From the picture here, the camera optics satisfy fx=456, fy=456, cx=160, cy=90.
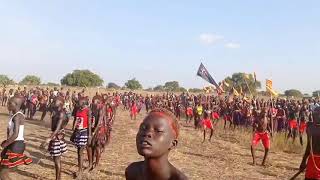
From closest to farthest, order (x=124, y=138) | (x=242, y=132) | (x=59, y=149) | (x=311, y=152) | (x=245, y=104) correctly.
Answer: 1. (x=311, y=152)
2. (x=59, y=149)
3. (x=124, y=138)
4. (x=242, y=132)
5. (x=245, y=104)

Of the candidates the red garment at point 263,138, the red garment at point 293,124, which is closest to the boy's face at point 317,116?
the red garment at point 263,138

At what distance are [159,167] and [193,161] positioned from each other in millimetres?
9807

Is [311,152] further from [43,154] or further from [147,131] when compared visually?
[43,154]

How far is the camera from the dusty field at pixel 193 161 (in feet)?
33.2

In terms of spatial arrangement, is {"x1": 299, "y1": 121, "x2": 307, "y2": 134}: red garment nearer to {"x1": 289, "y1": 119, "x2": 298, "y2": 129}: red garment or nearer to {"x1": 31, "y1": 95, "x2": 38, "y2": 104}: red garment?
{"x1": 289, "y1": 119, "x2": 298, "y2": 129}: red garment

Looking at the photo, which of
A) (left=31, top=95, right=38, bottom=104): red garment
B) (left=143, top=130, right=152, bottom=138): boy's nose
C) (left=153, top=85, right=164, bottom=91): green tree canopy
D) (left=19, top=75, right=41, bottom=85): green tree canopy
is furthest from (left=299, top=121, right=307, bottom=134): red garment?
(left=153, top=85, right=164, bottom=91): green tree canopy

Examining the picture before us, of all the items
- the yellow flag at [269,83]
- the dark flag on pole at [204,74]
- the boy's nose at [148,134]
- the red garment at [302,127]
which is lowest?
the red garment at [302,127]

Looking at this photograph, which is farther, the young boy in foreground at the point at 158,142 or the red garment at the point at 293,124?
the red garment at the point at 293,124

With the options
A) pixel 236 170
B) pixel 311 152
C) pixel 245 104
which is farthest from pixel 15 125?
pixel 245 104

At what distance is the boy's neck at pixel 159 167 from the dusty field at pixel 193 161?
6.53 m

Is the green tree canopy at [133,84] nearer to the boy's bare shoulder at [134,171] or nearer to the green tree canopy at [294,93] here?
the green tree canopy at [294,93]

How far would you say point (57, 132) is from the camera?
8.28m

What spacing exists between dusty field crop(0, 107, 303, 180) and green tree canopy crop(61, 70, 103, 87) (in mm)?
49820

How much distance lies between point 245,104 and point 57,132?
1654 centimetres
